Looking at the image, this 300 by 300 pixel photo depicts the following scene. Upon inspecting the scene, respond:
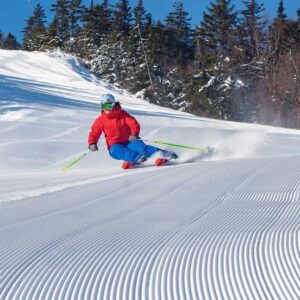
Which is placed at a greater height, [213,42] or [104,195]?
[213,42]

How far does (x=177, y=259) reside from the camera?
121 inches

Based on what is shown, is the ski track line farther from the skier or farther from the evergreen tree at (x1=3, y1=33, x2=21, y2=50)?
the evergreen tree at (x1=3, y1=33, x2=21, y2=50)

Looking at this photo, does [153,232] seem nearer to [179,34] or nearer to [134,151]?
[134,151]

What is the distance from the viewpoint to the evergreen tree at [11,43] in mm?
59438

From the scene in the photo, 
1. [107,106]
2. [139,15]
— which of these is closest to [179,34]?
[139,15]

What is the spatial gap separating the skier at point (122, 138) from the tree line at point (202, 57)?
1064 inches

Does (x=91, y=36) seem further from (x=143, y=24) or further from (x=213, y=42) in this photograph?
(x=213, y=42)

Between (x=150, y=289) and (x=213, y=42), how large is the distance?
4311cm

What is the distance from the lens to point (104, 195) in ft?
17.7

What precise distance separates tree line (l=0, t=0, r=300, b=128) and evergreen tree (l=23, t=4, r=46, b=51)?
12 cm

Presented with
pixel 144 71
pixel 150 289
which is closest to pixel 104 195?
pixel 150 289

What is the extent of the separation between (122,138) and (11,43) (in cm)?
5458

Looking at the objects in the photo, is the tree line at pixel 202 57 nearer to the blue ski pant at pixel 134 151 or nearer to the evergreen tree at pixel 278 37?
the evergreen tree at pixel 278 37

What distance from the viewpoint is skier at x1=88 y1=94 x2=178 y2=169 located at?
8.70 meters
